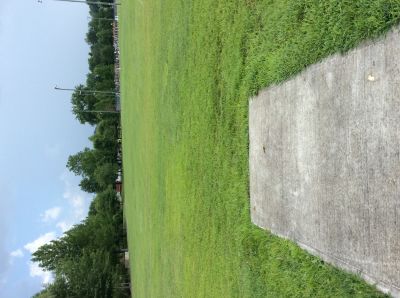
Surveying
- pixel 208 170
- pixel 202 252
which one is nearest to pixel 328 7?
pixel 208 170

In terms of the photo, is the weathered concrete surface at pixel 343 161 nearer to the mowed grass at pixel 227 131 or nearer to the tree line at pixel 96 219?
the mowed grass at pixel 227 131

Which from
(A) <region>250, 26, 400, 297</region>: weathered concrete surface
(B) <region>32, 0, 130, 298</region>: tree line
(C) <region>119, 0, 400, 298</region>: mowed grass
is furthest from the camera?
(B) <region>32, 0, 130, 298</region>: tree line

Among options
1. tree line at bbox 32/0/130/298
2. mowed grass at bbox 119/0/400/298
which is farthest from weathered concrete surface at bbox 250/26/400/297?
tree line at bbox 32/0/130/298

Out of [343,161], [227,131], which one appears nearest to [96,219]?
[227,131]

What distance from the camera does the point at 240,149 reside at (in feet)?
19.3

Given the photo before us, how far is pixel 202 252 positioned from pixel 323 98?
172 inches

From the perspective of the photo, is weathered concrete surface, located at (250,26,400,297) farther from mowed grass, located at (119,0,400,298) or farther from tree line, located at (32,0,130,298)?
tree line, located at (32,0,130,298)

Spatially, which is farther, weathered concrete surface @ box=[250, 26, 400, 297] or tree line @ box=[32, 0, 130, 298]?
tree line @ box=[32, 0, 130, 298]

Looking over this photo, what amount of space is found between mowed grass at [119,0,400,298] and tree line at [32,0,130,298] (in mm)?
19682

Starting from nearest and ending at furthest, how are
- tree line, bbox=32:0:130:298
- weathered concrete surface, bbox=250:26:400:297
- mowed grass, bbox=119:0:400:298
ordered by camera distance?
weathered concrete surface, bbox=250:26:400:297 < mowed grass, bbox=119:0:400:298 < tree line, bbox=32:0:130:298

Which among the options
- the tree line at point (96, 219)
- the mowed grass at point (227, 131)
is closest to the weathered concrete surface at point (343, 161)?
the mowed grass at point (227, 131)

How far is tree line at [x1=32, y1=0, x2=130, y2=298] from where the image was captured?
30.5 meters

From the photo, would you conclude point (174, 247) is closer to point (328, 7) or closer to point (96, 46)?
point (328, 7)

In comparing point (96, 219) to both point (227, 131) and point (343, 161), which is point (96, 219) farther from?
point (343, 161)
